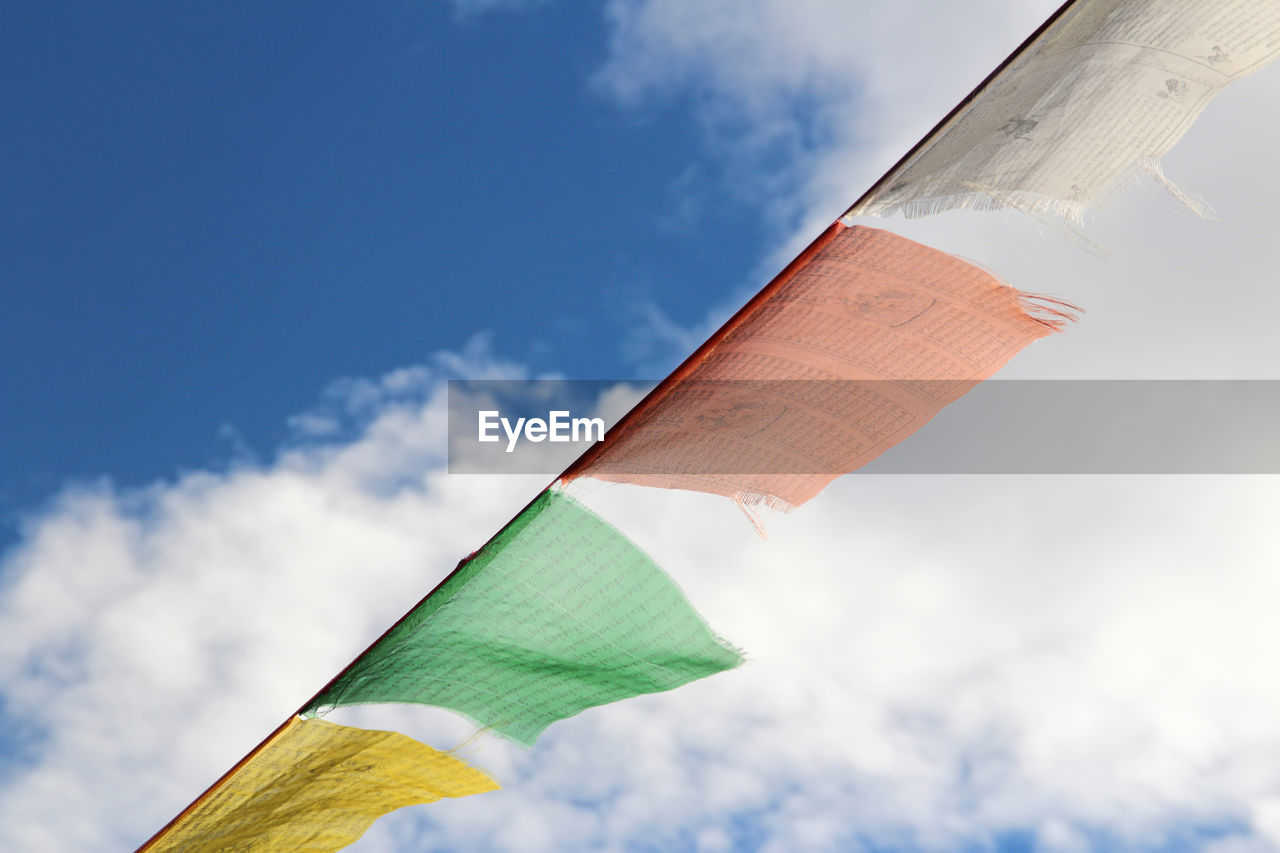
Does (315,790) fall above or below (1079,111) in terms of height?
below

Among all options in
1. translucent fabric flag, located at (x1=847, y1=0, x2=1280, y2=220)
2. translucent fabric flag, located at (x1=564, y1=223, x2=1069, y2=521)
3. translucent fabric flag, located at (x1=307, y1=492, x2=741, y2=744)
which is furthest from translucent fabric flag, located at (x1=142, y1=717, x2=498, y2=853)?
translucent fabric flag, located at (x1=847, y1=0, x2=1280, y2=220)

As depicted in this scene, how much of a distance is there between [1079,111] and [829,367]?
0.94m

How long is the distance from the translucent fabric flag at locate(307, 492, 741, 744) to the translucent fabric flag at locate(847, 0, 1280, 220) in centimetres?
129

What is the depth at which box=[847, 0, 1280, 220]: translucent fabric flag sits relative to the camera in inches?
100

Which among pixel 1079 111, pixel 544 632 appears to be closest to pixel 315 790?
pixel 544 632

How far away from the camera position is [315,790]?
3.78 m

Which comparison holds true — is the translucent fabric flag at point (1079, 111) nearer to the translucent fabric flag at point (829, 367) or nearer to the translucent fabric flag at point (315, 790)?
the translucent fabric flag at point (829, 367)

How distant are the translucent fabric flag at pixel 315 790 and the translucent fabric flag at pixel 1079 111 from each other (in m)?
2.53

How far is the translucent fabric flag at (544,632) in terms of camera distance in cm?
310

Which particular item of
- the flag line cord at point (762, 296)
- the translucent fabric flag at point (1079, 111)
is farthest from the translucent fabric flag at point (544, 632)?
the translucent fabric flag at point (1079, 111)

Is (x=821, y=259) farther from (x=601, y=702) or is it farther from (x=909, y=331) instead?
(x=601, y=702)

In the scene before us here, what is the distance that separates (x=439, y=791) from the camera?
3934mm

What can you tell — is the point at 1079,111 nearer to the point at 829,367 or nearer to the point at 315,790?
the point at 829,367

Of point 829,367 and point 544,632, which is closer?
point 829,367
